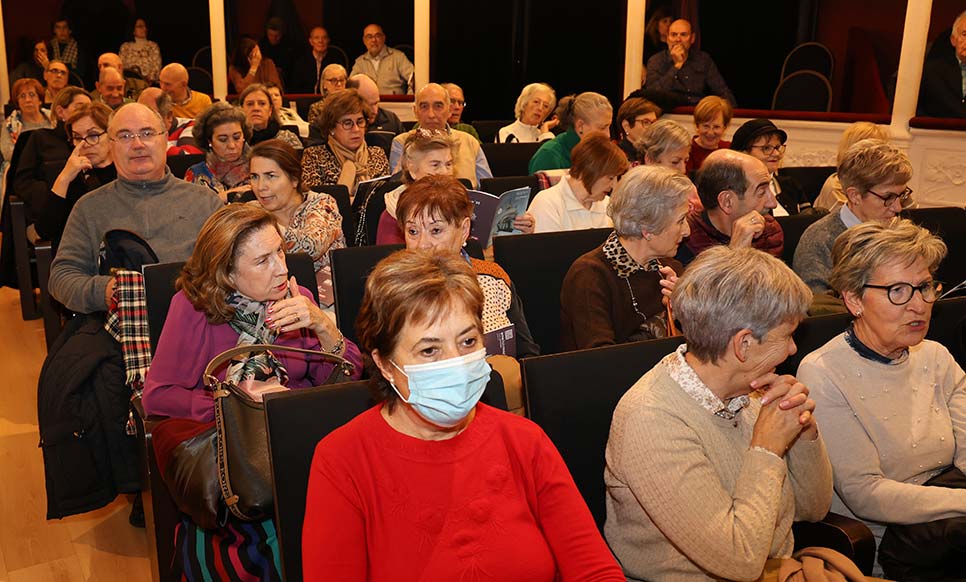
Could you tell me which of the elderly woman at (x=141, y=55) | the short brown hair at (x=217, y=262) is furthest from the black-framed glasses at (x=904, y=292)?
the elderly woman at (x=141, y=55)

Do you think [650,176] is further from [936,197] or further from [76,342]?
[936,197]

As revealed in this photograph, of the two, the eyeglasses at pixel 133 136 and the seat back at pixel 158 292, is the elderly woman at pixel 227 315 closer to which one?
the seat back at pixel 158 292

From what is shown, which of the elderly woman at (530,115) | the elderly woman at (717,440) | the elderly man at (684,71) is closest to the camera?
the elderly woman at (717,440)

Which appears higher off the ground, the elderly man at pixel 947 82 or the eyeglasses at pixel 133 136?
the elderly man at pixel 947 82

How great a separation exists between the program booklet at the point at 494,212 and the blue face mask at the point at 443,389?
1.90m

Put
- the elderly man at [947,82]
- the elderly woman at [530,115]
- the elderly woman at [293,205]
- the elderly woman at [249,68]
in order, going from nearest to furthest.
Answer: the elderly woman at [293,205] → the elderly man at [947,82] → the elderly woman at [530,115] → the elderly woman at [249,68]

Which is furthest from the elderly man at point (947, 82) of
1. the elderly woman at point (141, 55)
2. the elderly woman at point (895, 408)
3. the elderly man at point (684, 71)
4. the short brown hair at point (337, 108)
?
the elderly woman at point (141, 55)

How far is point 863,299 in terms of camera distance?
7.72 ft

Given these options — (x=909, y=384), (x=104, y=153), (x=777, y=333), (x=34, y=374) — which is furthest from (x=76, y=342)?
(x=909, y=384)

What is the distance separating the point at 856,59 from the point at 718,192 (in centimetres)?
741

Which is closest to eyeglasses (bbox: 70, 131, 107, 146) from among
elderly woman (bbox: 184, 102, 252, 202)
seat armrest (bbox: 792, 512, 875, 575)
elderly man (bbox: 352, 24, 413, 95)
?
elderly woman (bbox: 184, 102, 252, 202)

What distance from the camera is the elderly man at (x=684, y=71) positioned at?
8.27 meters

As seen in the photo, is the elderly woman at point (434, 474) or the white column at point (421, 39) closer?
the elderly woman at point (434, 474)

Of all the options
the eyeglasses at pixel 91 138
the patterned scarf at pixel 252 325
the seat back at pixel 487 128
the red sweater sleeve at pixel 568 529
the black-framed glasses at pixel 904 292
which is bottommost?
the red sweater sleeve at pixel 568 529
